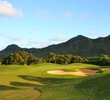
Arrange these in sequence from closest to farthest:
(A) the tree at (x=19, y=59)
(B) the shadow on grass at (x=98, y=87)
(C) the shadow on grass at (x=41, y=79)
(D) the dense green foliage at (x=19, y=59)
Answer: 1. (B) the shadow on grass at (x=98, y=87)
2. (C) the shadow on grass at (x=41, y=79)
3. (D) the dense green foliage at (x=19, y=59)
4. (A) the tree at (x=19, y=59)

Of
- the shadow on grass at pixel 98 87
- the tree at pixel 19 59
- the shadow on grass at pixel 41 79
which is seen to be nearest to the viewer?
the shadow on grass at pixel 98 87

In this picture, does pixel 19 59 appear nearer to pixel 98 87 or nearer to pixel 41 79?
pixel 41 79

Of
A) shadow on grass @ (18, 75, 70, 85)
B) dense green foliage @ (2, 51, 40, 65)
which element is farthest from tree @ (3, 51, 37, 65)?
shadow on grass @ (18, 75, 70, 85)

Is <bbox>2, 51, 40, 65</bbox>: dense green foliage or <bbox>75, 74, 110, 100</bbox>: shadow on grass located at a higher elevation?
<bbox>2, 51, 40, 65</bbox>: dense green foliage

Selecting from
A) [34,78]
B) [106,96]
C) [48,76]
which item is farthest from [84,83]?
[48,76]

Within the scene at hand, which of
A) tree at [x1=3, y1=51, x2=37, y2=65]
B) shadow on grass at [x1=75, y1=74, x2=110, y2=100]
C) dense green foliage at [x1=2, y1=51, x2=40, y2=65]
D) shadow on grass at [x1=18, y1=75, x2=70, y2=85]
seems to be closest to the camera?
shadow on grass at [x1=75, y1=74, x2=110, y2=100]

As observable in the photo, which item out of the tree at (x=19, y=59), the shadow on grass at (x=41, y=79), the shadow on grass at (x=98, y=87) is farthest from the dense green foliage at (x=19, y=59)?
the shadow on grass at (x=98, y=87)

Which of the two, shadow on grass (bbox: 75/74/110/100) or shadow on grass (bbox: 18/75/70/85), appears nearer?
shadow on grass (bbox: 75/74/110/100)

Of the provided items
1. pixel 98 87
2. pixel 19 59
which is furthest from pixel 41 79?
pixel 19 59

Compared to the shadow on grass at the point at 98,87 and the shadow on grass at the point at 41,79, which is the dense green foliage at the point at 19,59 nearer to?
the shadow on grass at the point at 41,79

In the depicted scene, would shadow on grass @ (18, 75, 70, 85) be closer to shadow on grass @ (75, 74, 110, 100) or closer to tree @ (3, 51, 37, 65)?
shadow on grass @ (75, 74, 110, 100)

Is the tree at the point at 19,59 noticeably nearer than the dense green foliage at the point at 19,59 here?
No

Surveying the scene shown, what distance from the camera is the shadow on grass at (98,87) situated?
2072cm

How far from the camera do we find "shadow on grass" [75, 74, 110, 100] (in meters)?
20.7
